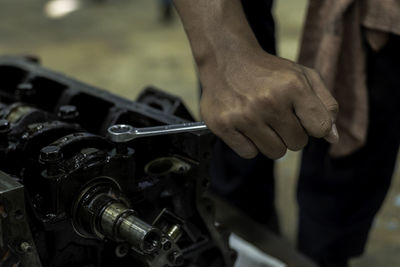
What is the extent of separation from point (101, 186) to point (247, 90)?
0.24m

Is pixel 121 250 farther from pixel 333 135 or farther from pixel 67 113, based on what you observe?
pixel 333 135

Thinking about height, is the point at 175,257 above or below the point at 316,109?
below

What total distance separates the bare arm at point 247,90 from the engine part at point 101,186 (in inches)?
3.2

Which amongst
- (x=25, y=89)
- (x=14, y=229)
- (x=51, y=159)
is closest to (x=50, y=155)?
(x=51, y=159)

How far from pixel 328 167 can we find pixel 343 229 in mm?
162

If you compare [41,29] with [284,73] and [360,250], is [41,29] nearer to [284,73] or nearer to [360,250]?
[360,250]

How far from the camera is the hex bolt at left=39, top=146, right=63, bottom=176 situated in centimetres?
75

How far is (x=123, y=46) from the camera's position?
322 centimetres

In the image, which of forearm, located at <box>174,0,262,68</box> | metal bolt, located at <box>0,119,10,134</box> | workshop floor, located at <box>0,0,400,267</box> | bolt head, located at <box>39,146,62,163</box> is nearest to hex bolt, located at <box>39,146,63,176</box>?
bolt head, located at <box>39,146,62,163</box>

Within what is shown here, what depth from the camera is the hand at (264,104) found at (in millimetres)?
754

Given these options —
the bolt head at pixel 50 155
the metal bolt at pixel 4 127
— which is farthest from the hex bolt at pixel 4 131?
the bolt head at pixel 50 155

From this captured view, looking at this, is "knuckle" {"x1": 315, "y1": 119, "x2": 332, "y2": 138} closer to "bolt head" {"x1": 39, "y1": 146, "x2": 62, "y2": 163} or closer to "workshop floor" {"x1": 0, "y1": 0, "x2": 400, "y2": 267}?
"bolt head" {"x1": 39, "y1": 146, "x2": 62, "y2": 163}

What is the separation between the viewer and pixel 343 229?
1399 mm

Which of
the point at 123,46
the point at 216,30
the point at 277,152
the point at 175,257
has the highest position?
the point at 216,30
